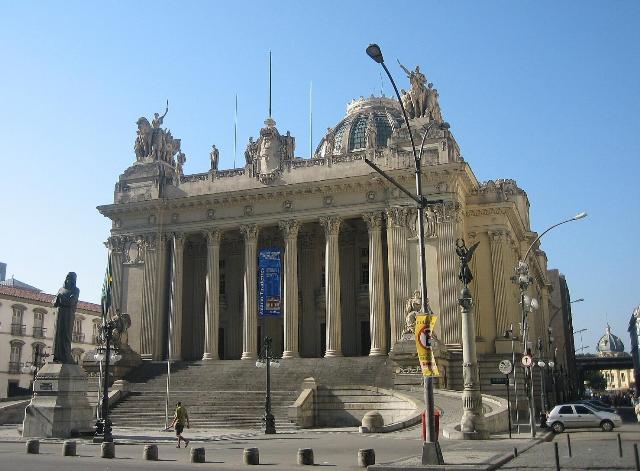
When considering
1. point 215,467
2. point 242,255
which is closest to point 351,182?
point 242,255

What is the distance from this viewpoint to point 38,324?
69062 mm

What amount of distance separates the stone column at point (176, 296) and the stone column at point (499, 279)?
74.5 feet

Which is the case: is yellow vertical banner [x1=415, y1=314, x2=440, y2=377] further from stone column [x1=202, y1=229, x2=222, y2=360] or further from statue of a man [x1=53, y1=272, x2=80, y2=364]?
stone column [x1=202, y1=229, x2=222, y2=360]

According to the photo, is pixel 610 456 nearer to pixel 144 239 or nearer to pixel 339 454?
pixel 339 454

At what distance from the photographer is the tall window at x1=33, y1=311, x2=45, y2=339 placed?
Result: 6844 centimetres

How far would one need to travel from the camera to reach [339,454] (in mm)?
20750

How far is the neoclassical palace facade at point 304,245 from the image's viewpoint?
4462 cm

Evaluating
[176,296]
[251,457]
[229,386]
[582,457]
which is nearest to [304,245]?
[176,296]

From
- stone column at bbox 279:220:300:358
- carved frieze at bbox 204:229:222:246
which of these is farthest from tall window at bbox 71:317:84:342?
stone column at bbox 279:220:300:358

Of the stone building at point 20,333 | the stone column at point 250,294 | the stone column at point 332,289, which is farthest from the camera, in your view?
the stone building at point 20,333

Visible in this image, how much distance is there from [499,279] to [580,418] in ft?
56.1

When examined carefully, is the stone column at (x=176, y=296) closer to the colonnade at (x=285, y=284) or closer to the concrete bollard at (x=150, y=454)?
the colonnade at (x=285, y=284)

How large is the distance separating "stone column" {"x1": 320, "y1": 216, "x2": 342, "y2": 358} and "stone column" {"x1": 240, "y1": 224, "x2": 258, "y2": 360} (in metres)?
5.32

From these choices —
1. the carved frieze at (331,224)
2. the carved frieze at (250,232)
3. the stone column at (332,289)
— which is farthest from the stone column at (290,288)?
the stone column at (332,289)
